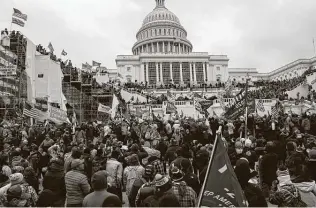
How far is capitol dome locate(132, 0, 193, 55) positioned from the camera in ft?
332

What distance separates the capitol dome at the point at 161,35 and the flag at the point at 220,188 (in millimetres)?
93977

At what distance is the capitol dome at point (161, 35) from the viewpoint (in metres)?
101

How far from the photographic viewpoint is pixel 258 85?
62.0 meters

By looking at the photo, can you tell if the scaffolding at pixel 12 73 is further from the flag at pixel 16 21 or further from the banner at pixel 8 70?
the flag at pixel 16 21

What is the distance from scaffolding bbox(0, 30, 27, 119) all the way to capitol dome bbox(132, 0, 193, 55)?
221 ft

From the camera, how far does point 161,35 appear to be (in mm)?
102250

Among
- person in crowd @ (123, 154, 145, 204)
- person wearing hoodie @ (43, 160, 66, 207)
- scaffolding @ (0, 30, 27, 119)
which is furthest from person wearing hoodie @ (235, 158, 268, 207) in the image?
scaffolding @ (0, 30, 27, 119)

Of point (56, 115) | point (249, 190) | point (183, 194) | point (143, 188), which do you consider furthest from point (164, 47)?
point (183, 194)

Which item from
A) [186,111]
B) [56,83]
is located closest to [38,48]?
[56,83]

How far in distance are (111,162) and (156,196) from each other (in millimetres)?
2823

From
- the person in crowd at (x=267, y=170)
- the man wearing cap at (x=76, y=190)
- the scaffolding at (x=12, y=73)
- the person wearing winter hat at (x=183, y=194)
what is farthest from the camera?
the scaffolding at (x=12, y=73)

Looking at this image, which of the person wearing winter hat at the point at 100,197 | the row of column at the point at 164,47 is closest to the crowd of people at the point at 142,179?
the person wearing winter hat at the point at 100,197

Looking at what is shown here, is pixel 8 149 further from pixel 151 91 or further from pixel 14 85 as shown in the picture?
pixel 151 91

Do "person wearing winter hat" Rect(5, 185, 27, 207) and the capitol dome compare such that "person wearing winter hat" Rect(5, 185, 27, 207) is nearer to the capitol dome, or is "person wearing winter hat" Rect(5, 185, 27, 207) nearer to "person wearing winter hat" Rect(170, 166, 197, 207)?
"person wearing winter hat" Rect(170, 166, 197, 207)
